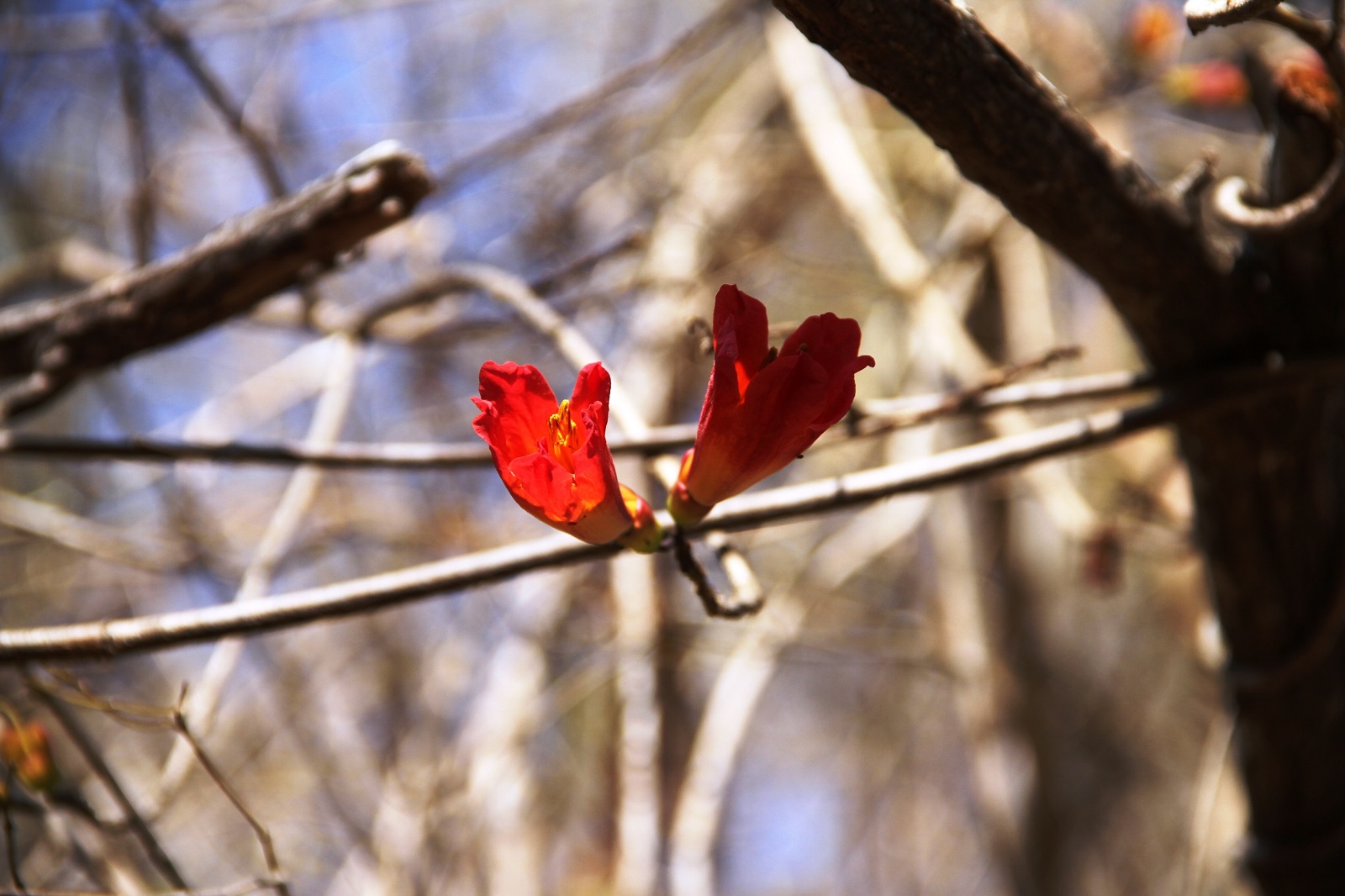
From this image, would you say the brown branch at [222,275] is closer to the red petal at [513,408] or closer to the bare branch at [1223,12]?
the red petal at [513,408]

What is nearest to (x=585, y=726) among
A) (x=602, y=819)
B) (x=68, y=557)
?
(x=602, y=819)

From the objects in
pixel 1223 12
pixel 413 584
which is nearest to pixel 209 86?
pixel 413 584

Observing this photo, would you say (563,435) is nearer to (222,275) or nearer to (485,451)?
(485,451)

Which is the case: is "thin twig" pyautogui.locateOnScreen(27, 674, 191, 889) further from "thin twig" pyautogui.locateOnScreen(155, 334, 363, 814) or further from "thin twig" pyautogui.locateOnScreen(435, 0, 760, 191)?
"thin twig" pyautogui.locateOnScreen(435, 0, 760, 191)

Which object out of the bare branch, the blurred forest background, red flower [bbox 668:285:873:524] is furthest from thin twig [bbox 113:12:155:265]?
the bare branch

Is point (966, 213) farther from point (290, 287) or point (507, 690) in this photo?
point (290, 287)
